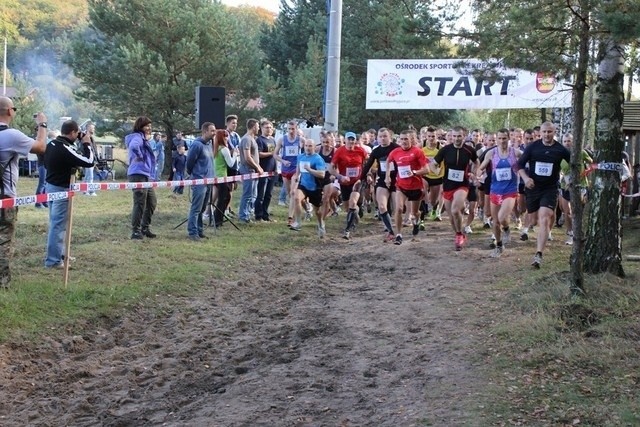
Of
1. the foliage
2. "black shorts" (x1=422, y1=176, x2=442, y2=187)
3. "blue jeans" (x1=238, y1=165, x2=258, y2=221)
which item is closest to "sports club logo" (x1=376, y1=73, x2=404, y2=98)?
"black shorts" (x1=422, y1=176, x2=442, y2=187)

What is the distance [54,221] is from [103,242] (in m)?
2.29

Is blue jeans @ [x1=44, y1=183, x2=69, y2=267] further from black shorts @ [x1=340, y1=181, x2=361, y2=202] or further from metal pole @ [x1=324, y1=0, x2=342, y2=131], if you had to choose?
metal pole @ [x1=324, y1=0, x2=342, y2=131]

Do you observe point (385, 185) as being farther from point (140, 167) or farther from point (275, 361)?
point (275, 361)

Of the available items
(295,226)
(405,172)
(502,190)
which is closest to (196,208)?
(295,226)

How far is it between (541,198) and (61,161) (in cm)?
681

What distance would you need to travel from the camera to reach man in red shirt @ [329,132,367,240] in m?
14.8

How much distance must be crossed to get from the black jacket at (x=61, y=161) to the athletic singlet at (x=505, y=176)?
6386 mm

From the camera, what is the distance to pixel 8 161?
807 centimetres

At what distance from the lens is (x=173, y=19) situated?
103ft

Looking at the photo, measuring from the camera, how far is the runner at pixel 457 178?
12.5 metres

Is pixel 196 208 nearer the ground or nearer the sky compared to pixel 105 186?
nearer the ground

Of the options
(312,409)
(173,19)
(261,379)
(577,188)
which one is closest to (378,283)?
(577,188)

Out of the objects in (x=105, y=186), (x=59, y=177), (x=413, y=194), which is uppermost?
(x=59, y=177)

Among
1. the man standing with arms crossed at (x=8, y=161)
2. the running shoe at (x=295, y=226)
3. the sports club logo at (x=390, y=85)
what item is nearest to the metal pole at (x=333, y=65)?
the sports club logo at (x=390, y=85)
